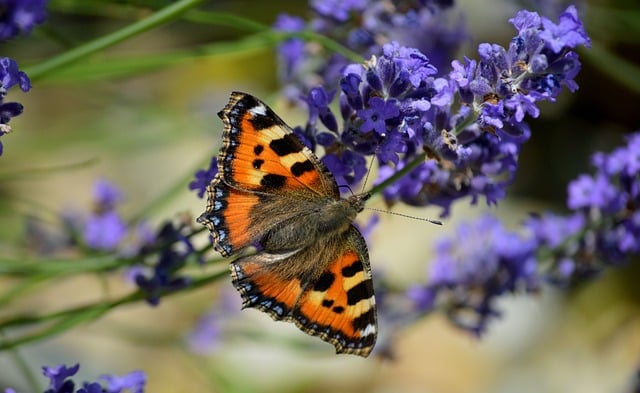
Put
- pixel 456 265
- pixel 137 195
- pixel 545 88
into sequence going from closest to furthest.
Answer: pixel 545 88 → pixel 456 265 → pixel 137 195

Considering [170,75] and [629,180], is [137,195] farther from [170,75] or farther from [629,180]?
[629,180]

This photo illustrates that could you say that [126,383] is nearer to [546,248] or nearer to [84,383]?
[84,383]

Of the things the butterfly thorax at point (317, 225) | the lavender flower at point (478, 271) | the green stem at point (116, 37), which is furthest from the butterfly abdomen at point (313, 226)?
the lavender flower at point (478, 271)

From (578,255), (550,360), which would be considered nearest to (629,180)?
(578,255)

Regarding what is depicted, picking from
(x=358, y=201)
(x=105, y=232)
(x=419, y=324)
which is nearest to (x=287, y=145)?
(x=358, y=201)

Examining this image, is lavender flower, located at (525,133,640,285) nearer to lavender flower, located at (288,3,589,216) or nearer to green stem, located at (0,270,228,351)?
lavender flower, located at (288,3,589,216)

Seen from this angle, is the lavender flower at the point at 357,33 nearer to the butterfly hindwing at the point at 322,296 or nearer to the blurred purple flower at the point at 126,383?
the butterfly hindwing at the point at 322,296
